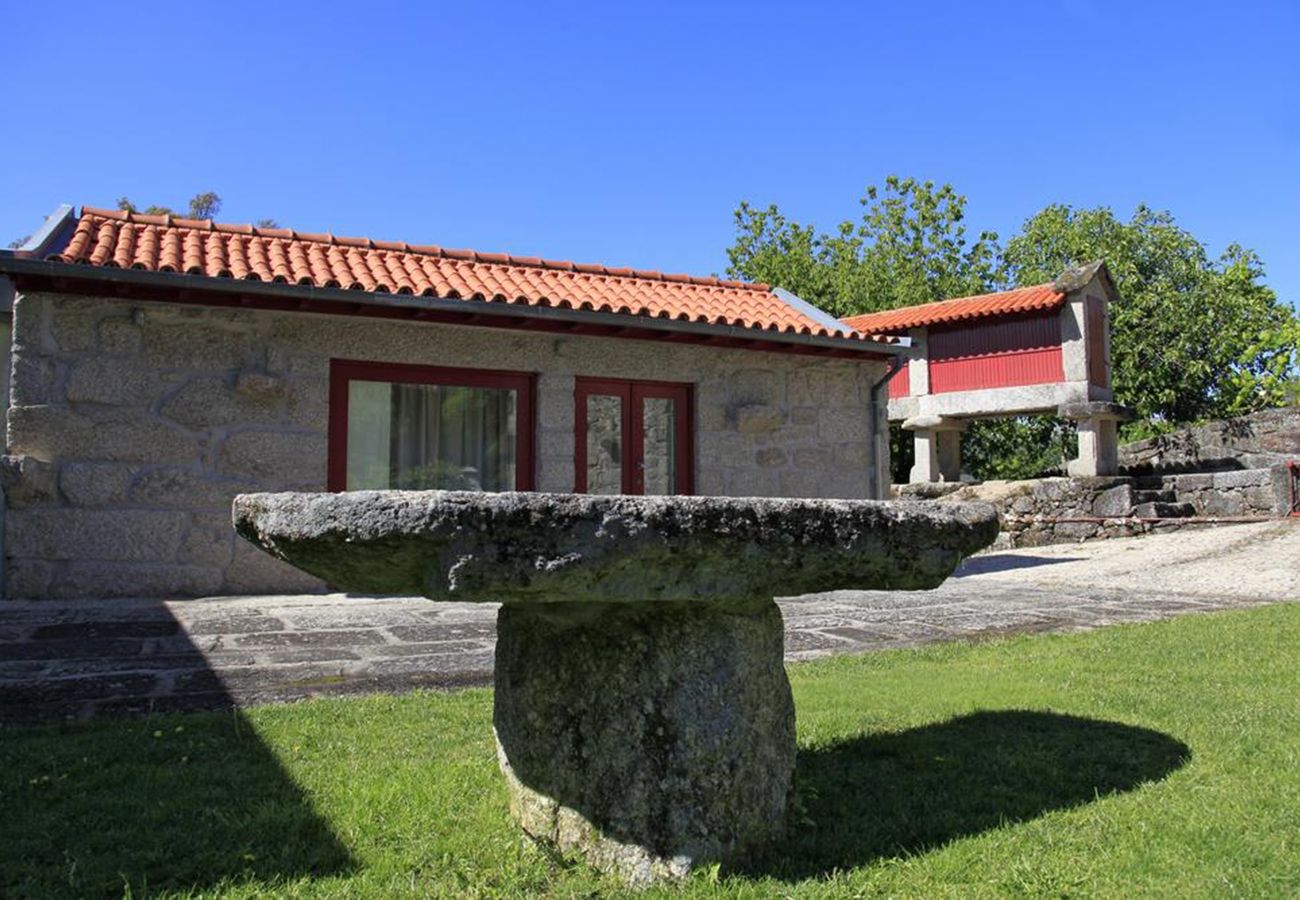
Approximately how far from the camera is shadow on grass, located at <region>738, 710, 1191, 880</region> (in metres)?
2.08

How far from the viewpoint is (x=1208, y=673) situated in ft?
12.6

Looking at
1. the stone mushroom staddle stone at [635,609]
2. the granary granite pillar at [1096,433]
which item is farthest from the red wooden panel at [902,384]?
the stone mushroom staddle stone at [635,609]

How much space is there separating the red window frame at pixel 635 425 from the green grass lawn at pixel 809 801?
4909 millimetres

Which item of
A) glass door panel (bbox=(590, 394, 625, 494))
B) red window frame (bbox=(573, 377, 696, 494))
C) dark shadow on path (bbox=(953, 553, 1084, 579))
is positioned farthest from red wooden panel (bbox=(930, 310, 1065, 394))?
glass door panel (bbox=(590, 394, 625, 494))

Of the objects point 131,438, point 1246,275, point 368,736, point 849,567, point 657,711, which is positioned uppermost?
point 1246,275

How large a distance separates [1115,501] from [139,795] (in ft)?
51.2

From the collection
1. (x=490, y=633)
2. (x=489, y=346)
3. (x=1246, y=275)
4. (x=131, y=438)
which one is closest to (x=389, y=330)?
(x=489, y=346)

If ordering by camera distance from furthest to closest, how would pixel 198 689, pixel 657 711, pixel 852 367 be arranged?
pixel 852 367 < pixel 198 689 < pixel 657 711

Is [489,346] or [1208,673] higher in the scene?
[489,346]

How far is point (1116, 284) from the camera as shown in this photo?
75.1 ft

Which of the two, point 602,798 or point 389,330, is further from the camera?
point 389,330

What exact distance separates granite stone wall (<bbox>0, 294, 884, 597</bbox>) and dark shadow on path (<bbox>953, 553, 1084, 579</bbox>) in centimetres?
518

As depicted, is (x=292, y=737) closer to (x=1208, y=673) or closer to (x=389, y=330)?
(x=1208, y=673)

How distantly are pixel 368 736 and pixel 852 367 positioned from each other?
724 centimetres
